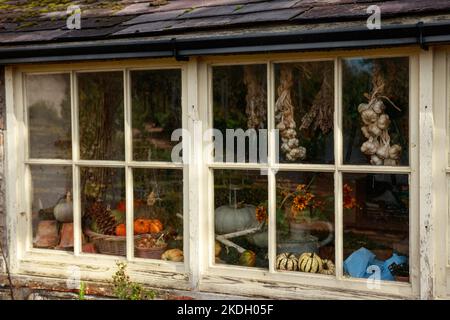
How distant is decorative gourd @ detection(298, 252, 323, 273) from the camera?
4.23 meters

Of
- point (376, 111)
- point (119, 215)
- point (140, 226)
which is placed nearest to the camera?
point (376, 111)

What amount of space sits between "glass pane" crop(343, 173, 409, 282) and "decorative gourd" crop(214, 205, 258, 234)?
0.68 m

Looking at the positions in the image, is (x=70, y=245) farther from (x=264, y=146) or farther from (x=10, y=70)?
(x=264, y=146)

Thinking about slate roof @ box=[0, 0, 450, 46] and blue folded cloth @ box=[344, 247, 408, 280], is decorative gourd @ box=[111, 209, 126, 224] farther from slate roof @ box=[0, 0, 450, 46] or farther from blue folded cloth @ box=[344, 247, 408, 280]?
blue folded cloth @ box=[344, 247, 408, 280]

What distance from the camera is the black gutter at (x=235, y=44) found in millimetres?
3590

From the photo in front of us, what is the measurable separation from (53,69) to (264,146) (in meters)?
1.84

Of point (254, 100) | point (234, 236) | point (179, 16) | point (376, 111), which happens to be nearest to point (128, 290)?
point (234, 236)

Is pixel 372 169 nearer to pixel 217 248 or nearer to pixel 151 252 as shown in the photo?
pixel 217 248

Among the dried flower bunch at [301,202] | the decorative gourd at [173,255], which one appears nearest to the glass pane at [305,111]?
the dried flower bunch at [301,202]

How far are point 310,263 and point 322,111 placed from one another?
1.04m

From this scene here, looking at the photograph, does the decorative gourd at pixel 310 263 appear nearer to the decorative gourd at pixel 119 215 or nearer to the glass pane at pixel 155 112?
the glass pane at pixel 155 112

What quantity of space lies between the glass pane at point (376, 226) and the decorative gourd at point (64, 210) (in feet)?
7.31

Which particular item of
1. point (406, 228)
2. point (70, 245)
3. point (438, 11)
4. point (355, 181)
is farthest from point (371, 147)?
point (70, 245)

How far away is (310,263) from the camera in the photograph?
4.25 m
